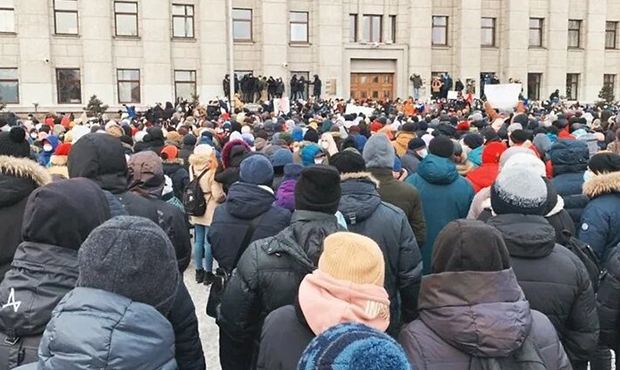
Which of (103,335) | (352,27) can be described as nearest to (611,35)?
(352,27)

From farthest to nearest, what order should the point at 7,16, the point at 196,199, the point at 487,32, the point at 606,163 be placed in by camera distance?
the point at 487,32
the point at 7,16
the point at 196,199
the point at 606,163

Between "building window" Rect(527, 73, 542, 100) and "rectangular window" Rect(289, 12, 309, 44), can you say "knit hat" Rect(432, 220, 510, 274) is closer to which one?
"rectangular window" Rect(289, 12, 309, 44)

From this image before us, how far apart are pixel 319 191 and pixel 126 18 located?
3452 cm

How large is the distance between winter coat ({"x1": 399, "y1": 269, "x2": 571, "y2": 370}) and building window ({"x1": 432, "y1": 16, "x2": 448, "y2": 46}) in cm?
4039

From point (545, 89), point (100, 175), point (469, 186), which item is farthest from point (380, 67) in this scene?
point (100, 175)

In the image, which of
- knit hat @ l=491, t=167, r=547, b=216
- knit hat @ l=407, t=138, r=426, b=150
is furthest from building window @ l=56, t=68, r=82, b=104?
knit hat @ l=491, t=167, r=547, b=216

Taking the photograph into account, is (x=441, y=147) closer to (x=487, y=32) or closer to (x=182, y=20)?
(x=182, y=20)

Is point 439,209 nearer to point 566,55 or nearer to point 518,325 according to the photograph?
point 518,325

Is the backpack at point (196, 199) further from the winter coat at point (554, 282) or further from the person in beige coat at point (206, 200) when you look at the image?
the winter coat at point (554, 282)

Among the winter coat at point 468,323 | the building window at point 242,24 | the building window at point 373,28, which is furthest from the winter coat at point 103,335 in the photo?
the building window at point 373,28

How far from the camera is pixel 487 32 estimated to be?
42.6 metres

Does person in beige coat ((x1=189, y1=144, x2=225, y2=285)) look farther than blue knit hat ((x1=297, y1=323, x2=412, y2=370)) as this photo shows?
Yes

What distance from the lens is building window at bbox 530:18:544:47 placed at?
43000mm

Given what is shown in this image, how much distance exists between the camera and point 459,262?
2.79m
